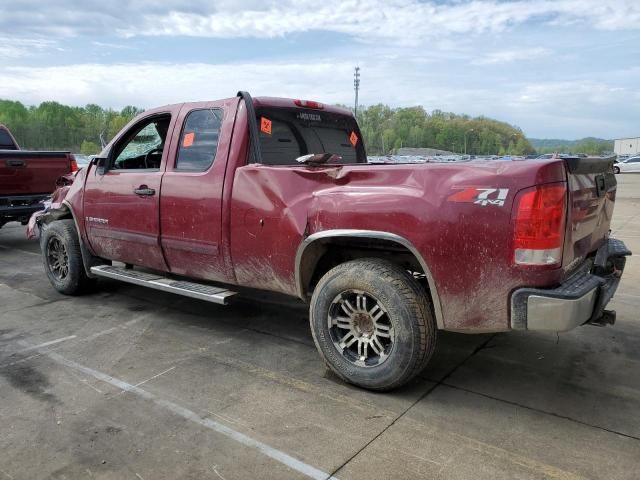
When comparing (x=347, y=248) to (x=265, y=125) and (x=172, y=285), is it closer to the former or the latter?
(x=265, y=125)

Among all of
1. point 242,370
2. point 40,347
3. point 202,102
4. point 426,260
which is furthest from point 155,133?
point 426,260

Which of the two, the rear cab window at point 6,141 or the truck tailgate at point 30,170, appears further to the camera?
the rear cab window at point 6,141

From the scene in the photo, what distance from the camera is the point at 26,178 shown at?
8789mm

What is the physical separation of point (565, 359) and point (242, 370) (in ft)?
7.98

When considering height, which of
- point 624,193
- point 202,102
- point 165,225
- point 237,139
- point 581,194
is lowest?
point 624,193

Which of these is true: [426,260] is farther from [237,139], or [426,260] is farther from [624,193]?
[624,193]

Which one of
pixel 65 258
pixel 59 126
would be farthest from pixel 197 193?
pixel 59 126

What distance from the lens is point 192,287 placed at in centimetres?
458

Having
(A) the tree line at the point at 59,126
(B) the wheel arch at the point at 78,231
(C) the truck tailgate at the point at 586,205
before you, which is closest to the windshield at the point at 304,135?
(C) the truck tailgate at the point at 586,205

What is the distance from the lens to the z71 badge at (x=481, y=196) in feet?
9.70

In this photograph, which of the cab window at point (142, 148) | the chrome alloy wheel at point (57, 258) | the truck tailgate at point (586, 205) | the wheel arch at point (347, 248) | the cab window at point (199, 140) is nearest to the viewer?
the truck tailgate at point (586, 205)

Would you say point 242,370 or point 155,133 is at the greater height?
point 155,133

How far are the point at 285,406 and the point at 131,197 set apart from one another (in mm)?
2625

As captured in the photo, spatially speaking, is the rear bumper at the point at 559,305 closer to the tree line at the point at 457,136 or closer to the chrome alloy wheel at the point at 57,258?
the chrome alloy wheel at the point at 57,258
